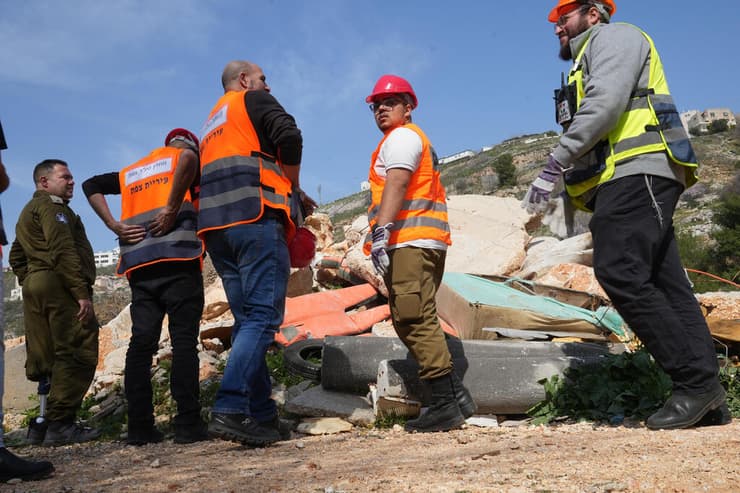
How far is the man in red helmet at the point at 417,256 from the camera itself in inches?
134

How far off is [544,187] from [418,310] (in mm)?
896

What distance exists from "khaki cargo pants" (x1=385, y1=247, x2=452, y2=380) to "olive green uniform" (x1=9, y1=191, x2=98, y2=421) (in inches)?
94.8

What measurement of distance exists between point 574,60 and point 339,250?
6828 mm

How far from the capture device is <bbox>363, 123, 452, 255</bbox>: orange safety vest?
3510 mm

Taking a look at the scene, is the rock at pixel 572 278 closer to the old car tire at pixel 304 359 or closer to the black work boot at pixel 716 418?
the old car tire at pixel 304 359

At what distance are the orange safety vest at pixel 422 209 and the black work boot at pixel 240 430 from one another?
1.14m

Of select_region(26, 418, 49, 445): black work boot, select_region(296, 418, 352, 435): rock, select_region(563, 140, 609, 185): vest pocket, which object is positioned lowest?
select_region(296, 418, 352, 435): rock

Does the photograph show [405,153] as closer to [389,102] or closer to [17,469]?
[389,102]

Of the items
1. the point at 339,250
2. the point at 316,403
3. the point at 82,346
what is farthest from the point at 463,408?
the point at 339,250

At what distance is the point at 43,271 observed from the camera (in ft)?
15.0

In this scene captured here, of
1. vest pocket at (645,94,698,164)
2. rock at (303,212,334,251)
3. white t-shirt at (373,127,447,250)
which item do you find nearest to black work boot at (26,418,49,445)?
white t-shirt at (373,127,447,250)

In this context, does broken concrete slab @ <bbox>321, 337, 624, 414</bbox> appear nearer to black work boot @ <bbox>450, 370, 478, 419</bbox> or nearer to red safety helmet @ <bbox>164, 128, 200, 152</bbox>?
black work boot @ <bbox>450, 370, 478, 419</bbox>

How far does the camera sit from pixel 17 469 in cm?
259

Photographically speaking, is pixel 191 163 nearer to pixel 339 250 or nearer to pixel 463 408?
pixel 463 408
